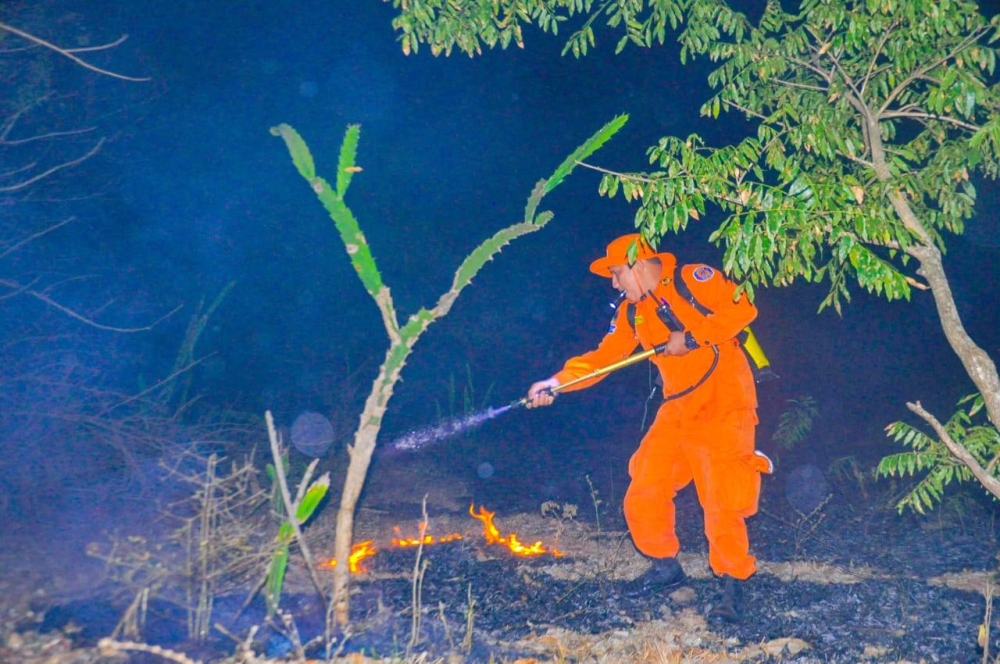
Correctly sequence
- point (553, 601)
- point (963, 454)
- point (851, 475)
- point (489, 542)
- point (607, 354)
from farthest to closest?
1. point (851, 475)
2. point (489, 542)
3. point (607, 354)
4. point (553, 601)
5. point (963, 454)

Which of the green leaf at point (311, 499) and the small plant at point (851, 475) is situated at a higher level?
the green leaf at point (311, 499)

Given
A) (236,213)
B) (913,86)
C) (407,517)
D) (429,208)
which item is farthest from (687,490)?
(236,213)

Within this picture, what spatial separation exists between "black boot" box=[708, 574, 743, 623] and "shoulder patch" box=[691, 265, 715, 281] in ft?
5.91

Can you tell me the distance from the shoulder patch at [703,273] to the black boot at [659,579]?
6.00 ft

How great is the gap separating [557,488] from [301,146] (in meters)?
5.87

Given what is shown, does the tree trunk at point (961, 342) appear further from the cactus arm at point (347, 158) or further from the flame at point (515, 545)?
the flame at point (515, 545)

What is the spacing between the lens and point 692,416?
4.80 metres

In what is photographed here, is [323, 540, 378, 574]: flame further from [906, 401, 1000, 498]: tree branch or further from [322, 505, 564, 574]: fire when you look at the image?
[906, 401, 1000, 498]: tree branch

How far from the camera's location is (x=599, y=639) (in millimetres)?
4176

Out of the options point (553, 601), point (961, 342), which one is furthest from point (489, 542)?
point (961, 342)

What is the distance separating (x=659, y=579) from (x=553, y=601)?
2.51ft

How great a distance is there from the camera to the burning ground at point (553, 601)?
3.64 m

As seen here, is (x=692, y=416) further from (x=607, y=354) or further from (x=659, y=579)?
(x=659, y=579)

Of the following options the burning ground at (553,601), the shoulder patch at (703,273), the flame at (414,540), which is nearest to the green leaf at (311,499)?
the burning ground at (553,601)
